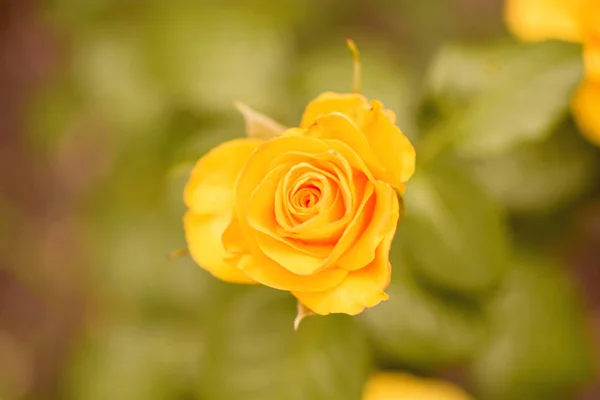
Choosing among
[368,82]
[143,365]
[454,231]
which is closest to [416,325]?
[454,231]

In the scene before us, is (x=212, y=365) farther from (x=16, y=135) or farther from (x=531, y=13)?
(x=16, y=135)

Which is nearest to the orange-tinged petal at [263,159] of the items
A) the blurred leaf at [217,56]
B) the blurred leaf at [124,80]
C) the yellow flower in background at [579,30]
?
the yellow flower in background at [579,30]

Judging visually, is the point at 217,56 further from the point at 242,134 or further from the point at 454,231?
the point at 454,231

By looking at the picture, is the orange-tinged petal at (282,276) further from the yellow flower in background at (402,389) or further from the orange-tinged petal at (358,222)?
the yellow flower in background at (402,389)

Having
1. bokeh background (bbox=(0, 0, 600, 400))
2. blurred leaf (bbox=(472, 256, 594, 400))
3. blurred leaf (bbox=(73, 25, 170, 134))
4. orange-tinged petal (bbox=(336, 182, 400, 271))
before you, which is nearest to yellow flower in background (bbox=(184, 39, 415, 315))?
orange-tinged petal (bbox=(336, 182, 400, 271))

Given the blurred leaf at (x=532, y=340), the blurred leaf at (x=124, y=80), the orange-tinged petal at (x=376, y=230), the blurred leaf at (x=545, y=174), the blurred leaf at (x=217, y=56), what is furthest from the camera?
the blurred leaf at (x=124, y=80)

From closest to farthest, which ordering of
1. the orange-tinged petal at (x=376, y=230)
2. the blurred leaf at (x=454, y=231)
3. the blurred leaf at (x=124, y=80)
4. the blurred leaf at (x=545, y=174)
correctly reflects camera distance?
1. the orange-tinged petal at (x=376, y=230)
2. the blurred leaf at (x=454, y=231)
3. the blurred leaf at (x=545, y=174)
4. the blurred leaf at (x=124, y=80)

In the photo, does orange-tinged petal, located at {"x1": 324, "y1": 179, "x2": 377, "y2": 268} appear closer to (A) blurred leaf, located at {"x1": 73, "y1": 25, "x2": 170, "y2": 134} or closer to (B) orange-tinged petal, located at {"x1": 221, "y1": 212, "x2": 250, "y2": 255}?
(B) orange-tinged petal, located at {"x1": 221, "y1": 212, "x2": 250, "y2": 255}
